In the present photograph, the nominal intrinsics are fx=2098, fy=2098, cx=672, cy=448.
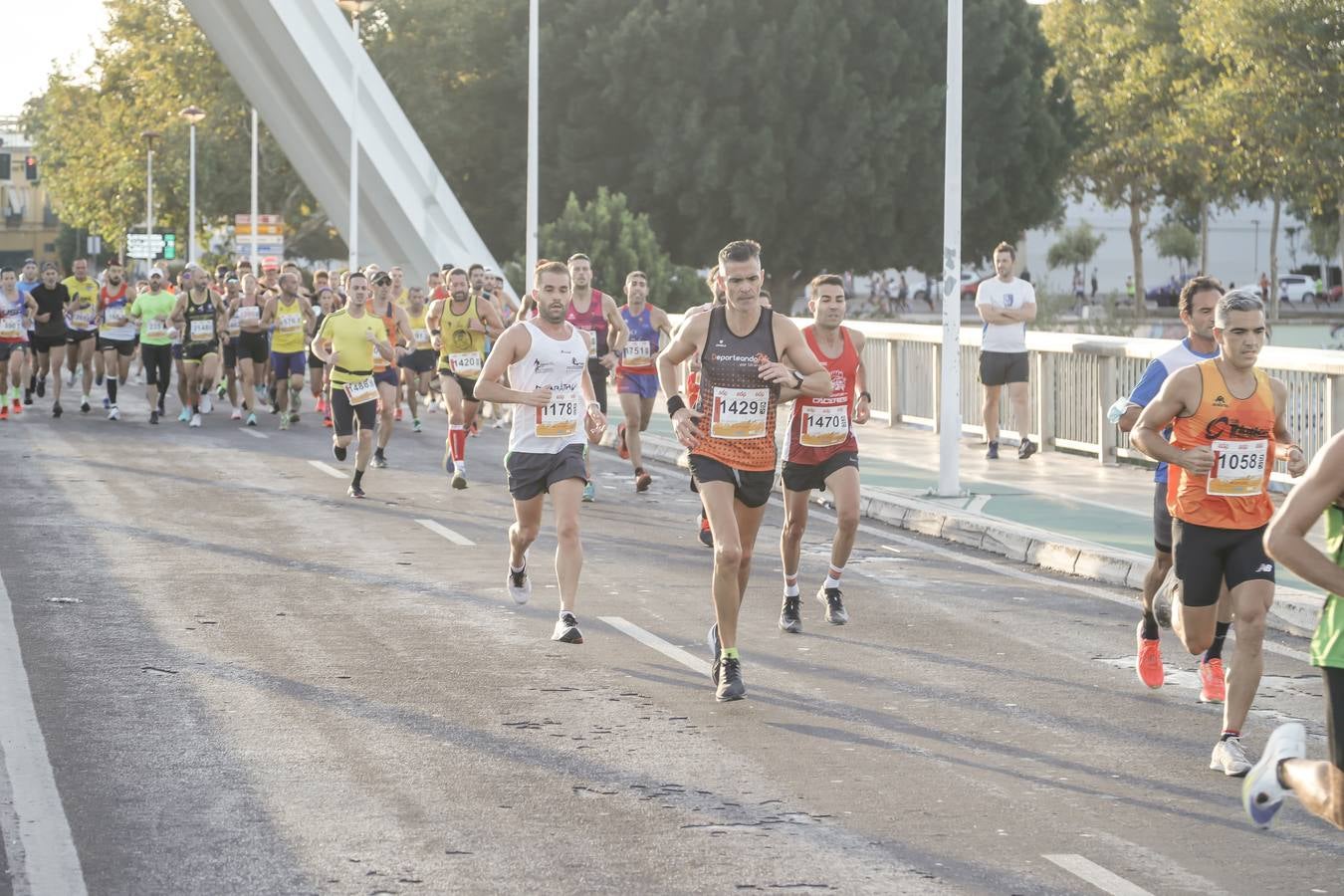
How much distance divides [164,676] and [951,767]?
367 cm

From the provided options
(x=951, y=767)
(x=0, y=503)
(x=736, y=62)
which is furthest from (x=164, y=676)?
(x=736, y=62)

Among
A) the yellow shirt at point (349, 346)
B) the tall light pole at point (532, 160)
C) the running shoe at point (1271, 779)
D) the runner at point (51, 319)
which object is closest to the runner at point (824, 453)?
the running shoe at point (1271, 779)

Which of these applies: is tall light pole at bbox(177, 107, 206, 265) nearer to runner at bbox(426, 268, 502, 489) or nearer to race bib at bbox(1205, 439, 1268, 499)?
runner at bbox(426, 268, 502, 489)

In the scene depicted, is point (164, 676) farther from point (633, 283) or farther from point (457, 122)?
point (457, 122)

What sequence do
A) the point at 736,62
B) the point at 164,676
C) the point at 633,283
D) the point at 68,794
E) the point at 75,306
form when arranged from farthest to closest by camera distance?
the point at 736,62 < the point at 75,306 < the point at 633,283 < the point at 164,676 < the point at 68,794

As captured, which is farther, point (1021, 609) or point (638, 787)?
point (1021, 609)

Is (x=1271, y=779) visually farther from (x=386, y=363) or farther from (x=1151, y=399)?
(x=386, y=363)

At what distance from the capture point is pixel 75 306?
28312mm

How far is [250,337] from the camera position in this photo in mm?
25688

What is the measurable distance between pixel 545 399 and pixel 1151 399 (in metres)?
3.05

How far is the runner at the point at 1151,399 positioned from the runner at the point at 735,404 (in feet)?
4.64

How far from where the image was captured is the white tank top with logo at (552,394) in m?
10.6

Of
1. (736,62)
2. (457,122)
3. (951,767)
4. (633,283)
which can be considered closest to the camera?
(951,767)

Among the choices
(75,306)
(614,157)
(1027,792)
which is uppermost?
(614,157)
